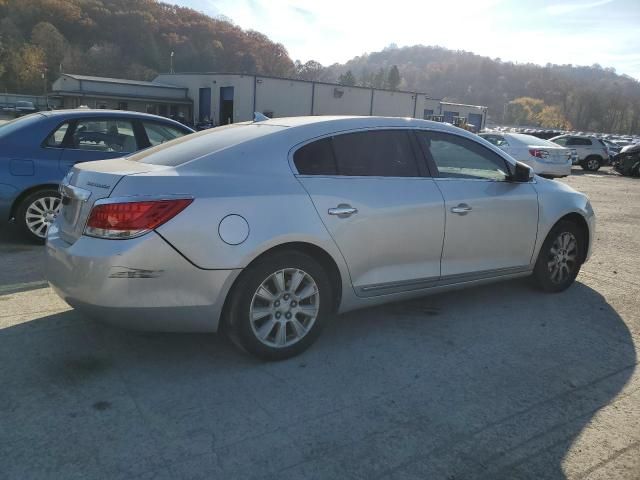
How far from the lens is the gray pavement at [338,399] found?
261 cm

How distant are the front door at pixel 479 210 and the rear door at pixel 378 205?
6.0 inches

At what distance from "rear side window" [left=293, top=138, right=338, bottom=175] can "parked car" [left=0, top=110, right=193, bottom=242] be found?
140 inches

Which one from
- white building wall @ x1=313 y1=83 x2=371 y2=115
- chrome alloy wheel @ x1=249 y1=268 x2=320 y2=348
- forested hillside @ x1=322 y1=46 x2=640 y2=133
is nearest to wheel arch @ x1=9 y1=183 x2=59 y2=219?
chrome alloy wheel @ x1=249 y1=268 x2=320 y2=348

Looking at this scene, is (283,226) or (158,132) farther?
(158,132)

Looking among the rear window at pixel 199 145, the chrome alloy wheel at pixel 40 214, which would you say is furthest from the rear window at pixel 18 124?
the rear window at pixel 199 145

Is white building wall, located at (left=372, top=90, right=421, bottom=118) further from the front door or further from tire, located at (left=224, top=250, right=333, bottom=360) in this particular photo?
tire, located at (left=224, top=250, right=333, bottom=360)

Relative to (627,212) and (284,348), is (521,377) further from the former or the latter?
(627,212)

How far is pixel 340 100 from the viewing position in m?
55.4

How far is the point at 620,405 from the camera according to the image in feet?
10.7

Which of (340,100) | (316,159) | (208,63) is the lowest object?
(316,159)

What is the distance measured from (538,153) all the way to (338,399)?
14.7 metres

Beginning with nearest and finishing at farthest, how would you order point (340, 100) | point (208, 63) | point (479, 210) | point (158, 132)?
1. point (479, 210)
2. point (158, 132)
3. point (340, 100)
4. point (208, 63)

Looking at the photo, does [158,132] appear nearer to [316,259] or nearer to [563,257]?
[316,259]

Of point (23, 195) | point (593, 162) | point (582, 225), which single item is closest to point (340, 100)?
point (593, 162)
